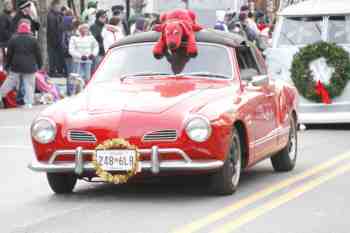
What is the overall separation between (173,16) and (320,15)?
7739 millimetres

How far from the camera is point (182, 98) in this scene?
427 inches

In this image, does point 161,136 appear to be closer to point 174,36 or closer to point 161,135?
point 161,135

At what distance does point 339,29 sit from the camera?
19.8 m

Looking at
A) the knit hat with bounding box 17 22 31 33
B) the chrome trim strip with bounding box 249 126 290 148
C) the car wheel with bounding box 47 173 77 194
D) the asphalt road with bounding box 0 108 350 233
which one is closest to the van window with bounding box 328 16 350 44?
the asphalt road with bounding box 0 108 350 233

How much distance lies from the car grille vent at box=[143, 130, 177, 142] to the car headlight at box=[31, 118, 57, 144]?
34.2 inches

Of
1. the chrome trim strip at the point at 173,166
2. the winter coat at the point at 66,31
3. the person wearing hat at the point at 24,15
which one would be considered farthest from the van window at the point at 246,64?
the winter coat at the point at 66,31

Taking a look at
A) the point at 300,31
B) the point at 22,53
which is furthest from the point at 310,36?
the point at 22,53

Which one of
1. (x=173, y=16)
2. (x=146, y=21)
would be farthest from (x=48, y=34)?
(x=173, y=16)

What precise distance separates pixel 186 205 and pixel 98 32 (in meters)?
18.8

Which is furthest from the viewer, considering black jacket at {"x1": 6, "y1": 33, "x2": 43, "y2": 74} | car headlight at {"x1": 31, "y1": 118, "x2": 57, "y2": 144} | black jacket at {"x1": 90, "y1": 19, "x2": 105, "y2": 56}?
black jacket at {"x1": 90, "y1": 19, "x2": 105, "y2": 56}

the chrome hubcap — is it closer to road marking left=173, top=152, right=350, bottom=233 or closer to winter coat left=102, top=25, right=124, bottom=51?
road marking left=173, top=152, right=350, bottom=233

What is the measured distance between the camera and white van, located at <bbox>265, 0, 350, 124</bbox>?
19.4m

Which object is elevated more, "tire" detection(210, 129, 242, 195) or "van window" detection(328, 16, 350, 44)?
"tire" detection(210, 129, 242, 195)

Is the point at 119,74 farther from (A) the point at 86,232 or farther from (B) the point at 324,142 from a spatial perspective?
(B) the point at 324,142
